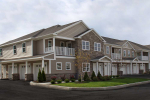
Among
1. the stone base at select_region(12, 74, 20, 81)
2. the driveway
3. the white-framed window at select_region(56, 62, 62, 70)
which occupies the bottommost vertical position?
the stone base at select_region(12, 74, 20, 81)

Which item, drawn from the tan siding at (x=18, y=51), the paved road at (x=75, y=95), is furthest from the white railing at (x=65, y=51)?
the paved road at (x=75, y=95)

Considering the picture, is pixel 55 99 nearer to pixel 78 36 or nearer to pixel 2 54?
pixel 78 36

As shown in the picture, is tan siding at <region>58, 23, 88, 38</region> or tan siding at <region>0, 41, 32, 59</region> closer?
tan siding at <region>58, 23, 88, 38</region>

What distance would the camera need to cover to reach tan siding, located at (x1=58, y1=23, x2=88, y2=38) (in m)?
25.4

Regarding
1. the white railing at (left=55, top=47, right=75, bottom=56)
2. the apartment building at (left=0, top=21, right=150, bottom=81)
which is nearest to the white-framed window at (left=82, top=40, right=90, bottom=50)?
the apartment building at (left=0, top=21, right=150, bottom=81)

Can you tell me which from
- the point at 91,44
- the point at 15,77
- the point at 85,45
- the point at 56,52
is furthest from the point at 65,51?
the point at 15,77

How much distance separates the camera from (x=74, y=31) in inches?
1057

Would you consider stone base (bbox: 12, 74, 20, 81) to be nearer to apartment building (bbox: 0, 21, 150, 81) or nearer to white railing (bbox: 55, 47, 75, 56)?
apartment building (bbox: 0, 21, 150, 81)

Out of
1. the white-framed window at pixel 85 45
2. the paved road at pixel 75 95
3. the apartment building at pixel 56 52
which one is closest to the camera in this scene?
the paved road at pixel 75 95

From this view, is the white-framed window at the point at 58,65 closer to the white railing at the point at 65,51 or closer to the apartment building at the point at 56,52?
the apartment building at the point at 56,52

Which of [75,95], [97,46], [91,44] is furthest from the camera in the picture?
[97,46]

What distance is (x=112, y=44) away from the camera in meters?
34.6

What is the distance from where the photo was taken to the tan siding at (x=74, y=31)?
83.2 feet

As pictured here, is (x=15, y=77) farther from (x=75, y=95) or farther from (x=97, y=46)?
(x=75, y=95)
